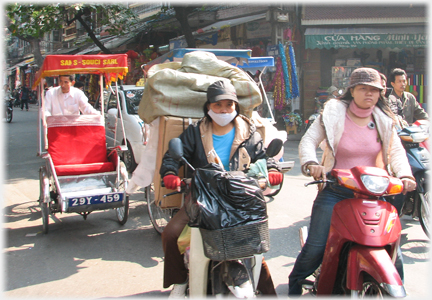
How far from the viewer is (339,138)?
298 centimetres

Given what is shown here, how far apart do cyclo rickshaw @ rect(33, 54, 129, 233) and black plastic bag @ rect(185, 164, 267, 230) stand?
9.08ft

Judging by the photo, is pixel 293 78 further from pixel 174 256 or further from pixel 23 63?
pixel 23 63

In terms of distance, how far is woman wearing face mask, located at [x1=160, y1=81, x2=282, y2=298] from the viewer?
2.85m

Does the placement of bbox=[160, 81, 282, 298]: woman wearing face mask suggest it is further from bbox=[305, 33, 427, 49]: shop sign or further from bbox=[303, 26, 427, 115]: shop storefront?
bbox=[305, 33, 427, 49]: shop sign

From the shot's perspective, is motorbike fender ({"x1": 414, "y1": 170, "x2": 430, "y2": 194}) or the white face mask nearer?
the white face mask

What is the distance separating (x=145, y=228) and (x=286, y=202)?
7.34ft

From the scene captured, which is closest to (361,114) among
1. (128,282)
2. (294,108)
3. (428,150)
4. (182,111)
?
(182,111)

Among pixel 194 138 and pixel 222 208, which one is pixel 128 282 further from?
pixel 222 208

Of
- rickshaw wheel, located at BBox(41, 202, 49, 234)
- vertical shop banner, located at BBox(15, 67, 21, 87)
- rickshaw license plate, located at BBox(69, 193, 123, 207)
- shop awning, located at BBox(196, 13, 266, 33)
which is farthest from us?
vertical shop banner, located at BBox(15, 67, 21, 87)

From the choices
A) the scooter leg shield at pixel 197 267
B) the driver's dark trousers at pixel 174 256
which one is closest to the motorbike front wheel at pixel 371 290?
the scooter leg shield at pixel 197 267

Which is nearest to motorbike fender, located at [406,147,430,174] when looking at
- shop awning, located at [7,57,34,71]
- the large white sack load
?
the large white sack load

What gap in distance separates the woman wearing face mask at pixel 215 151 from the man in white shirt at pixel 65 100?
11.8 ft

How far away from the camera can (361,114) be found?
2.97m

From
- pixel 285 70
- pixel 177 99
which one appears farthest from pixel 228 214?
pixel 285 70
